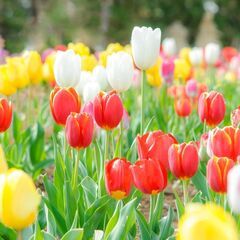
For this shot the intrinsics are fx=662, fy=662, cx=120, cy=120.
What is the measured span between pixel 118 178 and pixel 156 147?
0.16m

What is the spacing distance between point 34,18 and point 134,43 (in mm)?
17896

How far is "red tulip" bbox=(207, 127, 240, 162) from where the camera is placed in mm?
1841

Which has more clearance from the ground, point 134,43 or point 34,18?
point 134,43

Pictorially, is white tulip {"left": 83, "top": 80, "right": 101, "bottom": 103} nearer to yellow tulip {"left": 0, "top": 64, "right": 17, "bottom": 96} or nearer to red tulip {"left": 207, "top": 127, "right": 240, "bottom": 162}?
yellow tulip {"left": 0, "top": 64, "right": 17, "bottom": 96}

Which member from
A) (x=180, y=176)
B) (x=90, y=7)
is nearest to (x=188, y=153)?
(x=180, y=176)

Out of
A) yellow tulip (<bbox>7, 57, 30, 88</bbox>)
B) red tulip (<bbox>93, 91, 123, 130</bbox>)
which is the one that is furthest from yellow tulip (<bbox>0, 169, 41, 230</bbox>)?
yellow tulip (<bbox>7, 57, 30, 88</bbox>)

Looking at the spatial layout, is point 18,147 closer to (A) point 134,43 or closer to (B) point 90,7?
(A) point 134,43

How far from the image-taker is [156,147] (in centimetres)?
185

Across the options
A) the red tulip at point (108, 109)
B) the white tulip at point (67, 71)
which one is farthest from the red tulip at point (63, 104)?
the white tulip at point (67, 71)

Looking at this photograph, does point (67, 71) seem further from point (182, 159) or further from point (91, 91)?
point (182, 159)

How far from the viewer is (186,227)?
3.37 feet

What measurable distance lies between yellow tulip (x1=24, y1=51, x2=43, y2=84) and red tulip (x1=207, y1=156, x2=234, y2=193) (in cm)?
227

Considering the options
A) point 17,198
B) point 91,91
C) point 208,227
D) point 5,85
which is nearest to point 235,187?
point 208,227

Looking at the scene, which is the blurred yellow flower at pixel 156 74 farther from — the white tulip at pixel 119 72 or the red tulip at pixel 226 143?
the red tulip at pixel 226 143
